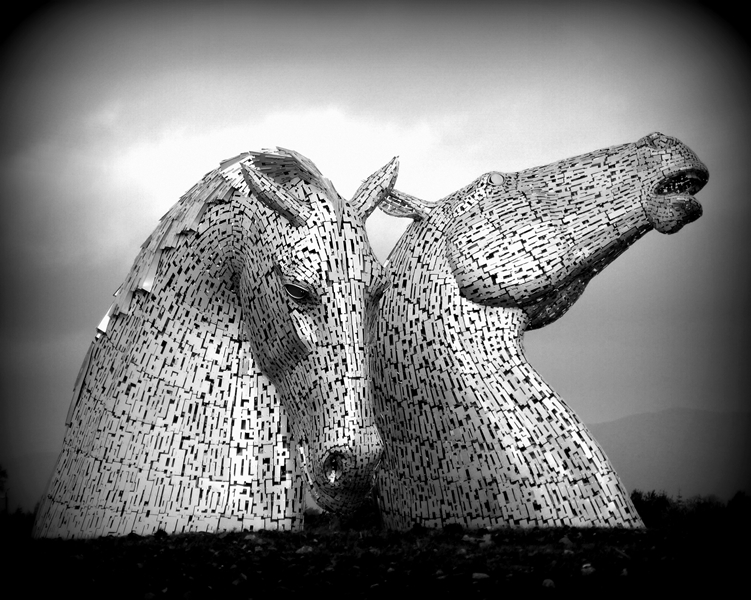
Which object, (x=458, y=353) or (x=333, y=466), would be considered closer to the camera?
(x=333, y=466)

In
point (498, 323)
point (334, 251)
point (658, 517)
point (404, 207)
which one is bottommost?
point (658, 517)

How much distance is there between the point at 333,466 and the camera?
4156 millimetres

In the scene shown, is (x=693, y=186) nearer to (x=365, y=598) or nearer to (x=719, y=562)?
(x=719, y=562)

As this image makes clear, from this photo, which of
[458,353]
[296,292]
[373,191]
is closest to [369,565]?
[296,292]

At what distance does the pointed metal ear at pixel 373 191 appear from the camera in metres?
4.74

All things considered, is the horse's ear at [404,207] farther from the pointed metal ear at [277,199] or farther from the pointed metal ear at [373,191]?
the pointed metal ear at [277,199]

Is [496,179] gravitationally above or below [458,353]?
above

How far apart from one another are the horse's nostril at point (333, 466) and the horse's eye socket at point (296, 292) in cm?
65

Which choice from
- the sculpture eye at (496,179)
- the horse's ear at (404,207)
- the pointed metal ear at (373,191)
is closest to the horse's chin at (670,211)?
the sculpture eye at (496,179)

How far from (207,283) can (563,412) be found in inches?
83.9

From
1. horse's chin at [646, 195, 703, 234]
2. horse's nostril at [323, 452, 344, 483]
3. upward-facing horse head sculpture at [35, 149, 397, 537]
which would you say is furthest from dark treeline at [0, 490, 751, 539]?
horse's nostril at [323, 452, 344, 483]

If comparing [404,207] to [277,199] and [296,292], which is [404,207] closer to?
[277,199]

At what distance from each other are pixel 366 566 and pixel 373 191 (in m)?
1.68

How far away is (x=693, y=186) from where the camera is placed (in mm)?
6180
